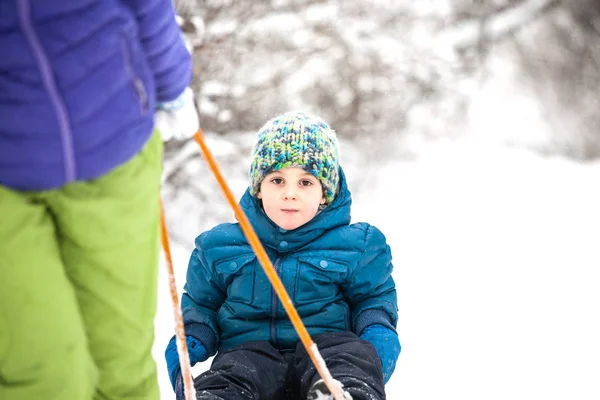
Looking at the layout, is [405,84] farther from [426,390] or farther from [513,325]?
[426,390]

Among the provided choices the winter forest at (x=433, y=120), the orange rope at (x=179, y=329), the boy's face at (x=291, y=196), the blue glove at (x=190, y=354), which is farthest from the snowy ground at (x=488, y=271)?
the orange rope at (x=179, y=329)

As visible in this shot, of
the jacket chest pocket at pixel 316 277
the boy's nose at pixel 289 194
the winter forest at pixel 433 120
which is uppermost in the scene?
the winter forest at pixel 433 120

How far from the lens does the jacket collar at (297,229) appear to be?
6.88 feet

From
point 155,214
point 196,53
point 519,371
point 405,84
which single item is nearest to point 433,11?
point 405,84

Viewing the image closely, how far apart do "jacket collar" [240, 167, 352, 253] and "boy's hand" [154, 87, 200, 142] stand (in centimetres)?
66

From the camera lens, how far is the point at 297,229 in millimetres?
2104

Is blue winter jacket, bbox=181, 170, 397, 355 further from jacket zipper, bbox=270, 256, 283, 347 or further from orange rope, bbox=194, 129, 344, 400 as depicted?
orange rope, bbox=194, 129, 344, 400

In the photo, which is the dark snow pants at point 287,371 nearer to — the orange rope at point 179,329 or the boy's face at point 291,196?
the orange rope at point 179,329

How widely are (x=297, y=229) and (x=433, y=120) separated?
2.97m

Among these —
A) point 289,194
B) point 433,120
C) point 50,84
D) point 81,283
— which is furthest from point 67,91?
point 433,120

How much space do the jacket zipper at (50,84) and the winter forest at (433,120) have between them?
2.45 meters

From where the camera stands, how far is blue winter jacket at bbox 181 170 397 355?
6.70ft

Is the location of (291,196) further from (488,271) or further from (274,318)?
(488,271)

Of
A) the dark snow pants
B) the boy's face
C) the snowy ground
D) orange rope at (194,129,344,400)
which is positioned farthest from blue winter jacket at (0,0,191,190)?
the snowy ground
